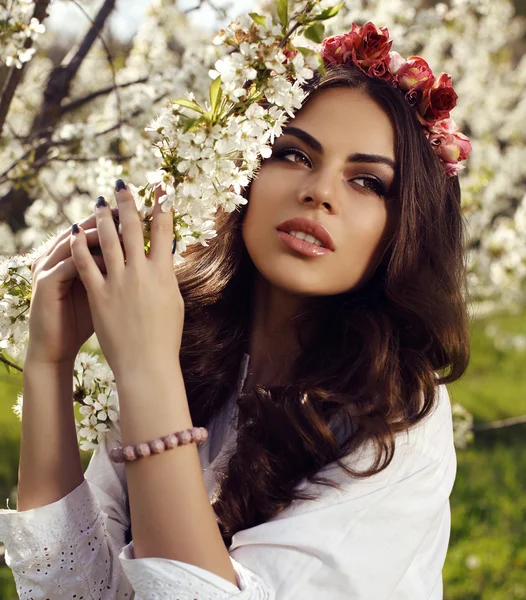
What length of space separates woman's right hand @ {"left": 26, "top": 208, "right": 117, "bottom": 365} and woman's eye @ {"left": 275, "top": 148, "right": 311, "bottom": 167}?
0.47 metres

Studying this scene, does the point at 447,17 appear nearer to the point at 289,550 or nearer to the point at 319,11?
the point at 319,11

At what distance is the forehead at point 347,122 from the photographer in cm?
168

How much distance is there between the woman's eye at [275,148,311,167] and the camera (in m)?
1.71

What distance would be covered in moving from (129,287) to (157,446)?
0.90 feet

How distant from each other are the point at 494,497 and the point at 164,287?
380 cm

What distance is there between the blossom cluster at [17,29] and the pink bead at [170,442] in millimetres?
1165

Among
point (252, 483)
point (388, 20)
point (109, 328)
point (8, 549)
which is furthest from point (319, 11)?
point (388, 20)

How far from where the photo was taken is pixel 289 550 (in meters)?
1.43

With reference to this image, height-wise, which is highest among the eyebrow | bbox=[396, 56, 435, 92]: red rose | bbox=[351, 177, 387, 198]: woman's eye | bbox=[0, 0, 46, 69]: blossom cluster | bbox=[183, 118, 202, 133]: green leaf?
bbox=[0, 0, 46, 69]: blossom cluster

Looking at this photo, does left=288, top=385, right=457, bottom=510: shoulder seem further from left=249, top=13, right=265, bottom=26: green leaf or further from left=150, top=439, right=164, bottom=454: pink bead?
left=249, top=13, right=265, bottom=26: green leaf

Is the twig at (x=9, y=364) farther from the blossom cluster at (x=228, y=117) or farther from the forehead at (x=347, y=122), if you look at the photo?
the forehead at (x=347, y=122)

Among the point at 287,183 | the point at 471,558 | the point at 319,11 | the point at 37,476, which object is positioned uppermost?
the point at 319,11

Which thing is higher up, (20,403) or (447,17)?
(447,17)

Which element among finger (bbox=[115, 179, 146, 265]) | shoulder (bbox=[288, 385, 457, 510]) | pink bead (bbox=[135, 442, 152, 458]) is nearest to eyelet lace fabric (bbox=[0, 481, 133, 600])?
pink bead (bbox=[135, 442, 152, 458])
